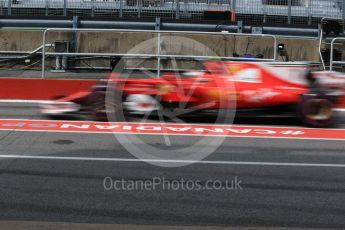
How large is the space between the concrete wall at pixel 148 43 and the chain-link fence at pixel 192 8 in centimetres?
238

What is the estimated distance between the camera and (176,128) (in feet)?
33.0

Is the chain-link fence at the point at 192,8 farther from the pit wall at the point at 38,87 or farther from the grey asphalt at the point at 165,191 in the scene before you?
the grey asphalt at the point at 165,191

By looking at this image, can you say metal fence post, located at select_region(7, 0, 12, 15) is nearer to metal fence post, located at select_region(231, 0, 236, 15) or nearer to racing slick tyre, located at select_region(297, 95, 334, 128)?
metal fence post, located at select_region(231, 0, 236, 15)

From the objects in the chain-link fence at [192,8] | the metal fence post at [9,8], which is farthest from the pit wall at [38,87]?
the metal fence post at [9,8]

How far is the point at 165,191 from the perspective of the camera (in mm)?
6160

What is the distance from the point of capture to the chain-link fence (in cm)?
2123

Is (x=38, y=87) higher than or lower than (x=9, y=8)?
lower

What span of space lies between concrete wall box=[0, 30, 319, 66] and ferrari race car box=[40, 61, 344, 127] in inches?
207

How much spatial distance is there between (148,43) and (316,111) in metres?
7.06

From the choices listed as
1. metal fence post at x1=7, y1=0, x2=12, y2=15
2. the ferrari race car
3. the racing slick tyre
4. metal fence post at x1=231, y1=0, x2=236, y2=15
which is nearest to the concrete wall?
metal fence post at x1=7, y1=0, x2=12, y2=15

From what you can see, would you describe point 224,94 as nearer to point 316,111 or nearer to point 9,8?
point 316,111

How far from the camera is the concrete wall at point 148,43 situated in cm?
1638

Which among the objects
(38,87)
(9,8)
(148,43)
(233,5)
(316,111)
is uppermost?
(233,5)

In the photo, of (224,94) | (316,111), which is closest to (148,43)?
(224,94)
